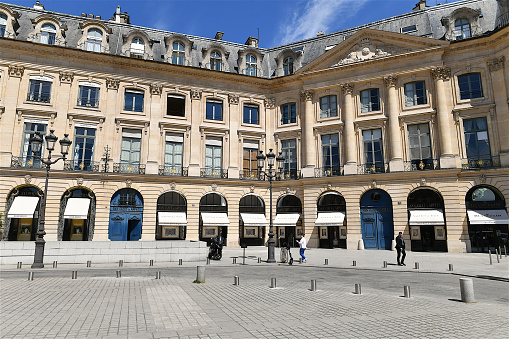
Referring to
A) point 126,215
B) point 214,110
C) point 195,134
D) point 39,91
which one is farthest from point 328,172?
point 39,91

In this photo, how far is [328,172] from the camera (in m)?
31.6

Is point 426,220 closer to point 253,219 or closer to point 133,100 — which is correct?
point 253,219

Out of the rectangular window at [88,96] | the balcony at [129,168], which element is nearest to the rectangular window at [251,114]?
the balcony at [129,168]

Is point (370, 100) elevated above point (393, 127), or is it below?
above

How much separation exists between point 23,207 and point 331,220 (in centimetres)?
2427

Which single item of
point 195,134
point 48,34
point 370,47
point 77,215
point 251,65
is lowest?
point 77,215

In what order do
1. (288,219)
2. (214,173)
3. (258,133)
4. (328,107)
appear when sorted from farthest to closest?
(258,133) → (328,107) → (214,173) → (288,219)

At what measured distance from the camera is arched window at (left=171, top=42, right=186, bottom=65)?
109ft

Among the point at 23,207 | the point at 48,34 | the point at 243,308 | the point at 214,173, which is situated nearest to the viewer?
the point at 243,308

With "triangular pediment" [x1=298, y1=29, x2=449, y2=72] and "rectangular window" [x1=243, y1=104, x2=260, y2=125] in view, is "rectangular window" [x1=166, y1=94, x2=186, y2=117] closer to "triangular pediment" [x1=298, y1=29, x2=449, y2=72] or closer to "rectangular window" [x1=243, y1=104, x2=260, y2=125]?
"rectangular window" [x1=243, y1=104, x2=260, y2=125]

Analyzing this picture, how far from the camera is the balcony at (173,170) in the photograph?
30.8 meters

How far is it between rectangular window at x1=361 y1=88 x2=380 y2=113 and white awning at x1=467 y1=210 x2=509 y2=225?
11368 millimetres

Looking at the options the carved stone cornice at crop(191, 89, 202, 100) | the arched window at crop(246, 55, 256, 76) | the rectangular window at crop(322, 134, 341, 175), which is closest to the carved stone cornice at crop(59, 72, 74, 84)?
the carved stone cornice at crop(191, 89, 202, 100)

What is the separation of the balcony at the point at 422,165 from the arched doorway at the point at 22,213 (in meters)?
29.5
